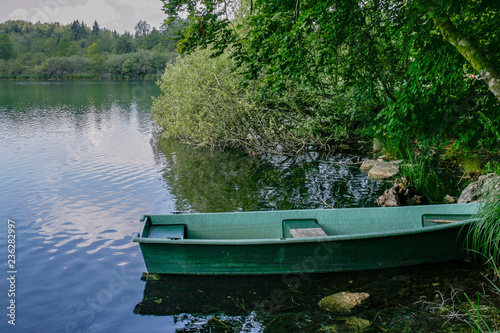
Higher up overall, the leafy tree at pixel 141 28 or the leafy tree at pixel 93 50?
the leafy tree at pixel 141 28

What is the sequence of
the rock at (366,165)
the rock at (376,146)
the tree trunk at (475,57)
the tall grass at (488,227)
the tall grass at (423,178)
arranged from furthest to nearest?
1. the rock at (376,146)
2. the rock at (366,165)
3. the tall grass at (423,178)
4. the tree trunk at (475,57)
5. the tall grass at (488,227)

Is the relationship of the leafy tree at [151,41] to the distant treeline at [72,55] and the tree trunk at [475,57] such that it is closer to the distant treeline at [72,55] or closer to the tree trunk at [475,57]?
the distant treeline at [72,55]

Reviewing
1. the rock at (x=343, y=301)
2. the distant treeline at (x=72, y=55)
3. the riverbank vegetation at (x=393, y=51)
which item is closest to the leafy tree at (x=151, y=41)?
the distant treeline at (x=72, y=55)

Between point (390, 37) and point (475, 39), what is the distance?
6.65ft

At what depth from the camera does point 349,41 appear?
9.51 m

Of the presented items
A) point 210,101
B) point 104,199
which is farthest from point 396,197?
point 210,101

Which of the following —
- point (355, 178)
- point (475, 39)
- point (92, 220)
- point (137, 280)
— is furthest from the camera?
point (355, 178)

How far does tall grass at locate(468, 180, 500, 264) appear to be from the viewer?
598cm

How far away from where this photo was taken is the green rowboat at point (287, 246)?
6.46m

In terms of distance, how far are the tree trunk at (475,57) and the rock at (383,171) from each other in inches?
251

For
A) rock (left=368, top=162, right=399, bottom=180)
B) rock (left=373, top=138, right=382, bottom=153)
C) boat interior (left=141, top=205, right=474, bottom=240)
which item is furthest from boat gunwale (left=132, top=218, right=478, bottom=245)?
rock (left=373, top=138, right=382, bottom=153)

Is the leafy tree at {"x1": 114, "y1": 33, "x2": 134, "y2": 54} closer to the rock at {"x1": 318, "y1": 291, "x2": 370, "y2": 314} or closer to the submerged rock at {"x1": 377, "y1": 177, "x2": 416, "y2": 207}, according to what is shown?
the submerged rock at {"x1": 377, "y1": 177, "x2": 416, "y2": 207}

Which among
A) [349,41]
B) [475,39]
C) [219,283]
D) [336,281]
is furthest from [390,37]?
[219,283]

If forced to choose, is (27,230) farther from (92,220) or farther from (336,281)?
(336,281)
